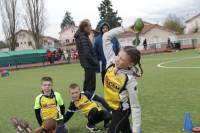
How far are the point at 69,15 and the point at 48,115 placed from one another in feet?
384

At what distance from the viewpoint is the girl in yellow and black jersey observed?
4523 millimetres

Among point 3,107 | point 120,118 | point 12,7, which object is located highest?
point 12,7

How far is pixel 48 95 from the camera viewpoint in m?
7.16

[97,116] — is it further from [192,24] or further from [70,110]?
[192,24]

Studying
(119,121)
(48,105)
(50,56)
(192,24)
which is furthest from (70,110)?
(192,24)

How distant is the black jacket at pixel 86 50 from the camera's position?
872cm

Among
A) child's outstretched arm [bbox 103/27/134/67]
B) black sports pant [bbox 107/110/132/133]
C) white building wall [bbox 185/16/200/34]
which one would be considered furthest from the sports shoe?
white building wall [bbox 185/16/200/34]

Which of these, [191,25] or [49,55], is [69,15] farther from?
[49,55]

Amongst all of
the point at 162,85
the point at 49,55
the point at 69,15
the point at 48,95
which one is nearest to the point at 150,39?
the point at 69,15

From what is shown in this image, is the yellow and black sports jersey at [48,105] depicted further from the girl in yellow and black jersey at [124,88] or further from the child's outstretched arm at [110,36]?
the girl in yellow and black jersey at [124,88]

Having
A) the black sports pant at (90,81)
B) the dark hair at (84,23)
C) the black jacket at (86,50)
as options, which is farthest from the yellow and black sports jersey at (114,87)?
the black sports pant at (90,81)

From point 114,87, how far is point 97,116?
9.87ft

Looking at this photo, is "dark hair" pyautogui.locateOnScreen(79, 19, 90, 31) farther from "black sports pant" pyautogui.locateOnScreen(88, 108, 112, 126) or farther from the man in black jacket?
"black sports pant" pyautogui.locateOnScreen(88, 108, 112, 126)

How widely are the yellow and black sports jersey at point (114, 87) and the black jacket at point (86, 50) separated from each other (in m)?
3.91
